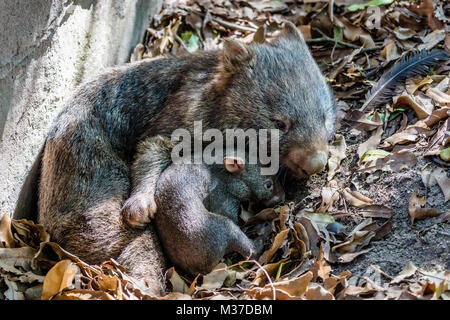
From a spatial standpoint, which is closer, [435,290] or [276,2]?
[435,290]

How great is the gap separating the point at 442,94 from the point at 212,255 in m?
2.45

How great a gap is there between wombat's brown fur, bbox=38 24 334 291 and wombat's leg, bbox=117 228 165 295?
0.01 m

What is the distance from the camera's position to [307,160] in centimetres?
482

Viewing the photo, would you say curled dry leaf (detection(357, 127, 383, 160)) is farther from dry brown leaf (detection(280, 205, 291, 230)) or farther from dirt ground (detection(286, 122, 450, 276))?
dry brown leaf (detection(280, 205, 291, 230))

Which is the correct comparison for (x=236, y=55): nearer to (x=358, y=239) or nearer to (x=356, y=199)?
(x=356, y=199)

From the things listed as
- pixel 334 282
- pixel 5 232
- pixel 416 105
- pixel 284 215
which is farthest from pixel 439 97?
pixel 5 232

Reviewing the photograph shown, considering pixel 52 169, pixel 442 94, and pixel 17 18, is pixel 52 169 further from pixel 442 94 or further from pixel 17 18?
pixel 442 94

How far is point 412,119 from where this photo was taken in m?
5.30

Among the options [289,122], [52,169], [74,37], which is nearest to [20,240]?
[52,169]

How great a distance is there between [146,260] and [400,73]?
114 inches

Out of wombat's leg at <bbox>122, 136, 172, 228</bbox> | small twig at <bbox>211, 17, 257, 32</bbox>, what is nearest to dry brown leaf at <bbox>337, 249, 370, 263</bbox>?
wombat's leg at <bbox>122, 136, 172, 228</bbox>

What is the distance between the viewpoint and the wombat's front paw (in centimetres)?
461

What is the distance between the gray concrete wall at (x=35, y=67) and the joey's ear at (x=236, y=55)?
1278 millimetres

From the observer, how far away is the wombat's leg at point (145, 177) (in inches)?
182
